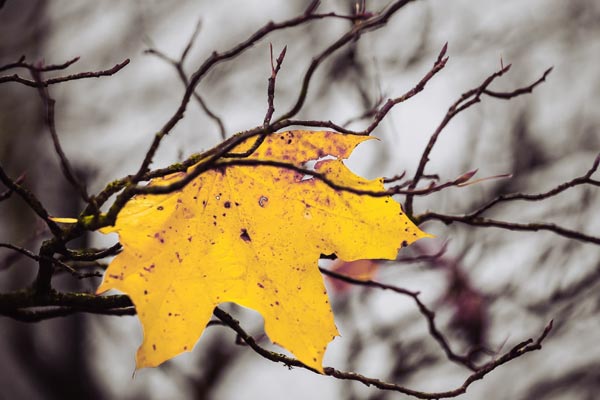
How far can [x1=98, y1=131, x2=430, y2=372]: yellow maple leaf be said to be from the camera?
0.62 meters

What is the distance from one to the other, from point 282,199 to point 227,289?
153 mm

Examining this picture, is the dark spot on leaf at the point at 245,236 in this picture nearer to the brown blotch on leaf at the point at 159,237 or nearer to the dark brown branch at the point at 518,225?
the brown blotch on leaf at the point at 159,237

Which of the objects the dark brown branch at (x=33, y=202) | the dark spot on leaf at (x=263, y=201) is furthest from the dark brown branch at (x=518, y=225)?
the dark brown branch at (x=33, y=202)

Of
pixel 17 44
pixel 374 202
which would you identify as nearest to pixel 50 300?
pixel 374 202

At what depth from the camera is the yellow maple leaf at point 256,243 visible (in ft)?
Answer: 2.05

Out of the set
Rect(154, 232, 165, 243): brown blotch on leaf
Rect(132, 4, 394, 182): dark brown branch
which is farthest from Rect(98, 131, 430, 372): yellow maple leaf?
Rect(132, 4, 394, 182): dark brown branch

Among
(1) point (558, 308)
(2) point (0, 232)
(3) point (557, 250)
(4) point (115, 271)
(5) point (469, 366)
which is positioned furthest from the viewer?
(2) point (0, 232)

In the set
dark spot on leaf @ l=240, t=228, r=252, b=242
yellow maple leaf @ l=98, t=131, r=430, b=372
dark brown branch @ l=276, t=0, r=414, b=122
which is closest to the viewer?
dark brown branch @ l=276, t=0, r=414, b=122

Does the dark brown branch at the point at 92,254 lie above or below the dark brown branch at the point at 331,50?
below

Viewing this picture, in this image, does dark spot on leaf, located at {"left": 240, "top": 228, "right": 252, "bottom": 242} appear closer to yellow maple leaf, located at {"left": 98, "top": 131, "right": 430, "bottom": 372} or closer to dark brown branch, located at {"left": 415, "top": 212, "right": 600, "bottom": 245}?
yellow maple leaf, located at {"left": 98, "top": 131, "right": 430, "bottom": 372}

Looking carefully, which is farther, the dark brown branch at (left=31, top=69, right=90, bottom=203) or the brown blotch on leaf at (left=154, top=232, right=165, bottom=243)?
the brown blotch on leaf at (left=154, top=232, right=165, bottom=243)

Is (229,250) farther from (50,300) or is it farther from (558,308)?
(558,308)

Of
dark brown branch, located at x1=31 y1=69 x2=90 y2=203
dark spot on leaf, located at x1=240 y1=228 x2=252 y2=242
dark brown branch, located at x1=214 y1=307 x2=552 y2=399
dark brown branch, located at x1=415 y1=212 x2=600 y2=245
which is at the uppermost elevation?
dark brown branch, located at x1=415 y1=212 x2=600 y2=245

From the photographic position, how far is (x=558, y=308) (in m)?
2.41
